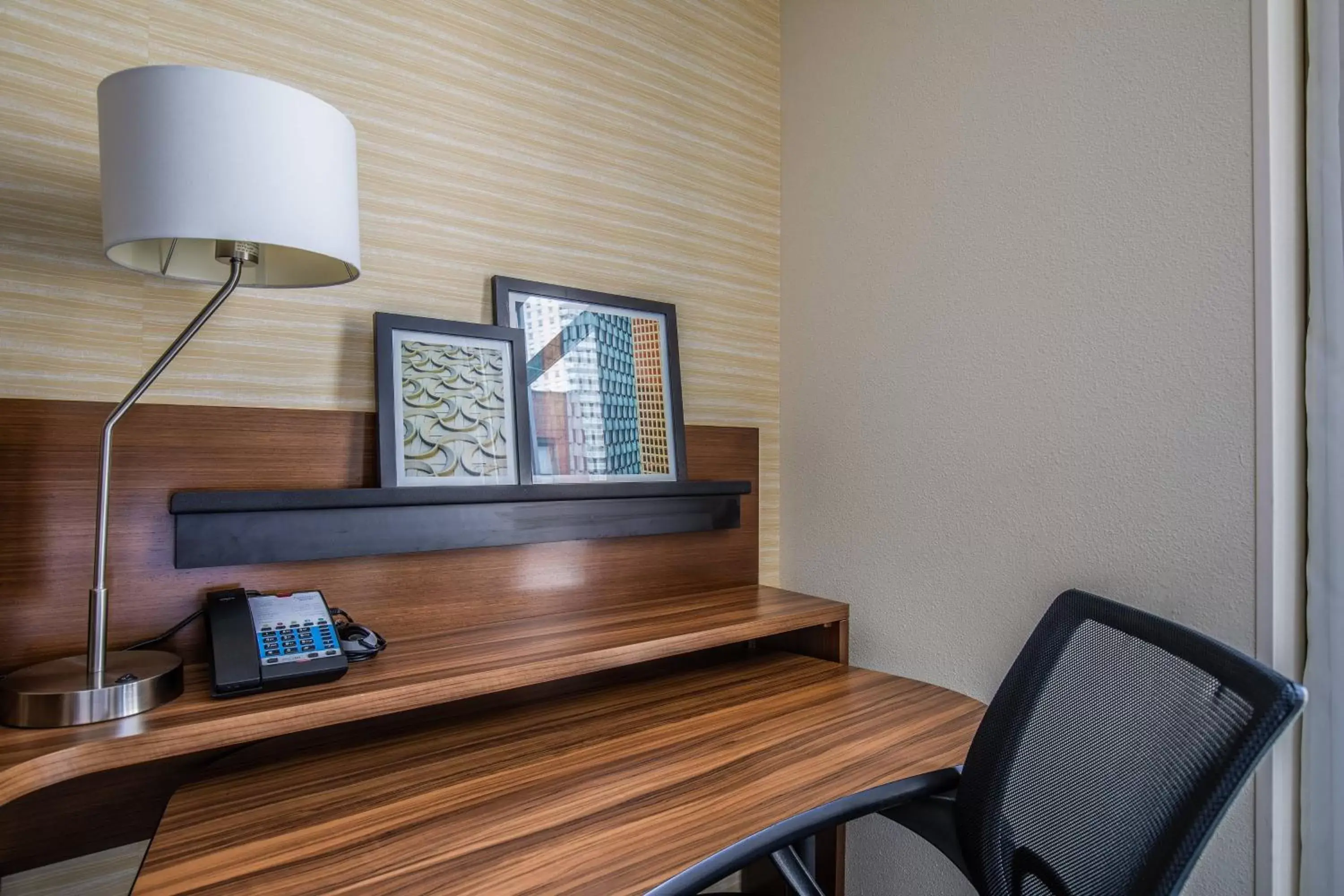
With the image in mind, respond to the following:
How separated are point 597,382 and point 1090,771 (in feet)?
3.72

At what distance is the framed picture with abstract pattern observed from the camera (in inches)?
50.0

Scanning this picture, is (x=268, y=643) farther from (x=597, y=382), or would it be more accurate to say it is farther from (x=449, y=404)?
(x=597, y=382)

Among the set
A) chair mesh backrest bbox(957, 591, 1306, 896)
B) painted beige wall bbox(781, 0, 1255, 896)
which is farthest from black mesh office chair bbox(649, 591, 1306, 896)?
painted beige wall bbox(781, 0, 1255, 896)

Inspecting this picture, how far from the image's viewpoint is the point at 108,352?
42.6 inches

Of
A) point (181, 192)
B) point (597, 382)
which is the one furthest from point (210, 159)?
point (597, 382)

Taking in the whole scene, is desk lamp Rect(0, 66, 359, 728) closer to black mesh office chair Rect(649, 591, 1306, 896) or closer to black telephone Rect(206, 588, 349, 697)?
black telephone Rect(206, 588, 349, 697)

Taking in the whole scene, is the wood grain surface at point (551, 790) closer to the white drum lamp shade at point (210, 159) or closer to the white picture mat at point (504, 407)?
the white picture mat at point (504, 407)

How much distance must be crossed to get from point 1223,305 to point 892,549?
2.56 feet

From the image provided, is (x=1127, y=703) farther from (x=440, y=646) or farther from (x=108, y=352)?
(x=108, y=352)

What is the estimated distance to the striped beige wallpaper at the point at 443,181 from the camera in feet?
3.42

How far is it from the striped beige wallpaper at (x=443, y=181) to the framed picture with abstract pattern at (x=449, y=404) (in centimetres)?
6

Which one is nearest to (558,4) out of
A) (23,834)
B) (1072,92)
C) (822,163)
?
(822,163)

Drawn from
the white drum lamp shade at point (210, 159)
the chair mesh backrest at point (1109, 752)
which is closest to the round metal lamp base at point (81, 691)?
the white drum lamp shade at point (210, 159)

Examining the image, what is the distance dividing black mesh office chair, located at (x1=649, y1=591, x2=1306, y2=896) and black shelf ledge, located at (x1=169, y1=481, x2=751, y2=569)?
2.40 feet
